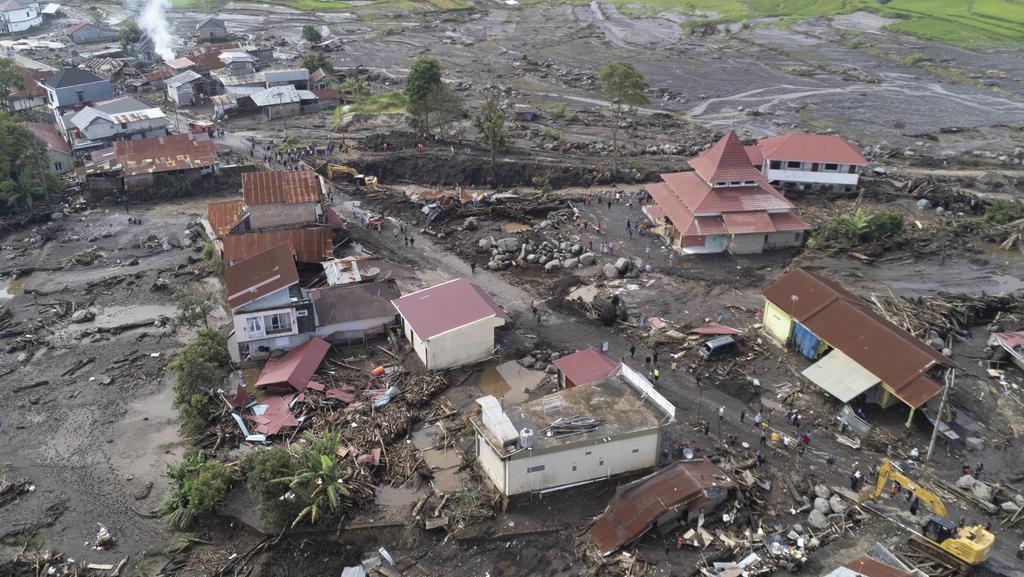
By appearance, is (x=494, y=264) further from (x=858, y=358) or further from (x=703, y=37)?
(x=703, y=37)

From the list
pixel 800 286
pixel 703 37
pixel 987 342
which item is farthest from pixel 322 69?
pixel 987 342

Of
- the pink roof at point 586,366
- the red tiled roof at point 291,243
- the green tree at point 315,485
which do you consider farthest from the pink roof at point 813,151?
the green tree at point 315,485

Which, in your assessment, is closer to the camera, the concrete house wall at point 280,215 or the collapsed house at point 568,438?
the collapsed house at point 568,438

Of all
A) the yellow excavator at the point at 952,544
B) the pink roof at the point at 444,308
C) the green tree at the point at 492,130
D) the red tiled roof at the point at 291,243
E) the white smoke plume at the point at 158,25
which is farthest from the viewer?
the white smoke plume at the point at 158,25

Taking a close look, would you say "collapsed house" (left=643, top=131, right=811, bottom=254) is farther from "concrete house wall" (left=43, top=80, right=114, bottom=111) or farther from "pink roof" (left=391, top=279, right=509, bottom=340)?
"concrete house wall" (left=43, top=80, right=114, bottom=111)

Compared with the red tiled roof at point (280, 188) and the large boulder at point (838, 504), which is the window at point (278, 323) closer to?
the red tiled roof at point (280, 188)

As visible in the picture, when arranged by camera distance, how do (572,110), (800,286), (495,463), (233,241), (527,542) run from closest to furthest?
1. (527,542)
2. (495,463)
3. (800,286)
4. (233,241)
5. (572,110)

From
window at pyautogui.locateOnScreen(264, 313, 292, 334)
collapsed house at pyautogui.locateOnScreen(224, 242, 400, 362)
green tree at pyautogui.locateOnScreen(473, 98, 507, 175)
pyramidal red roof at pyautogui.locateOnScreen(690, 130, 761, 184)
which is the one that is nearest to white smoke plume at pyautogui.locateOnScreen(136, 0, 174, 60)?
green tree at pyautogui.locateOnScreen(473, 98, 507, 175)
